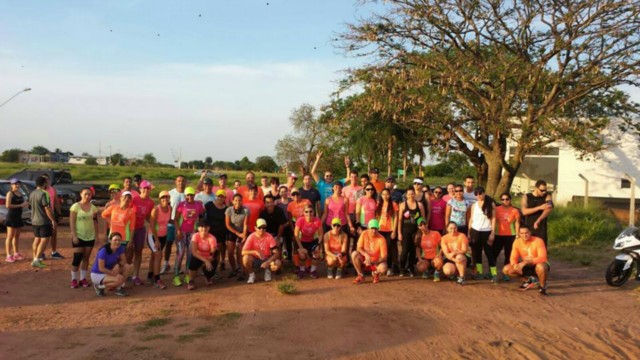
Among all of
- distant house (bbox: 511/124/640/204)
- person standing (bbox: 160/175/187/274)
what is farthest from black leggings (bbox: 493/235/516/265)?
distant house (bbox: 511/124/640/204)

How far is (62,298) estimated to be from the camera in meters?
7.46

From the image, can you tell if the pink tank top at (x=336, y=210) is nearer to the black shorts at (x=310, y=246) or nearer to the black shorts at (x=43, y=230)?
the black shorts at (x=310, y=246)

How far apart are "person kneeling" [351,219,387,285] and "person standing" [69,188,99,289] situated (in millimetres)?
4231

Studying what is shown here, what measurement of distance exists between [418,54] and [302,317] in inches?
479

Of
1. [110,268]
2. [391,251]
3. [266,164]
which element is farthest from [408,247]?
[266,164]

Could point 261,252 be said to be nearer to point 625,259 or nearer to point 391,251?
point 391,251

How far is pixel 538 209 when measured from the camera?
8.89 meters

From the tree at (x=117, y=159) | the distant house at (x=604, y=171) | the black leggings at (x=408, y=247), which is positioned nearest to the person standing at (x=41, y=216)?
the black leggings at (x=408, y=247)

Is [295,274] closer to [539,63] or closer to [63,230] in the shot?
[63,230]

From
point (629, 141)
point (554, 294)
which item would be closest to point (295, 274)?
point (554, 294)

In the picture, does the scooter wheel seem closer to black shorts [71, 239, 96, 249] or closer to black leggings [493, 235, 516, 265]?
black leggings [493, 235, 516, 265]

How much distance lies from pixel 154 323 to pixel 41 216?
4.52 metres

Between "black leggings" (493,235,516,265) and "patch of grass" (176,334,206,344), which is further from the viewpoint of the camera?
"black leggings" (493,235,516,265)

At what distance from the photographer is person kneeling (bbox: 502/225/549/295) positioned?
826cm
